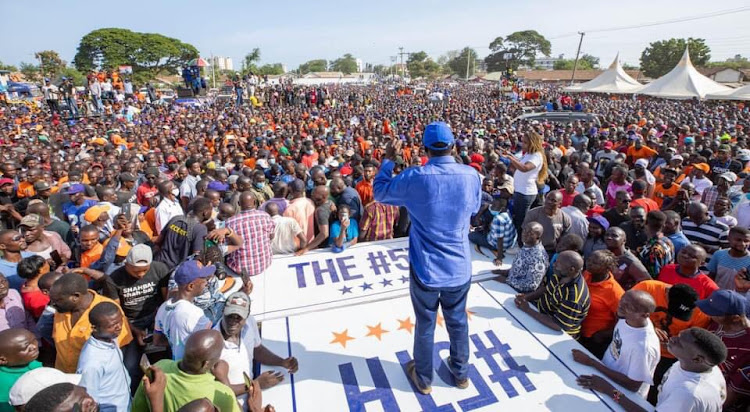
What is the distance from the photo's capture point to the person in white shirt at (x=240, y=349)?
2422mm

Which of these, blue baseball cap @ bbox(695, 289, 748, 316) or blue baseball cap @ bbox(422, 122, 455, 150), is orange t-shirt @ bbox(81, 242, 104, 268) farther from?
blue baseball cap @ bbox(695, 289, 748, 316)

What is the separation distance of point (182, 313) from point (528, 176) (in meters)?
A: 4.16

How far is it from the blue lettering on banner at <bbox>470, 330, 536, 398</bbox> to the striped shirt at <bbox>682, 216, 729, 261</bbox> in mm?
2836

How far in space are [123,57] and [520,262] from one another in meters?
63.3

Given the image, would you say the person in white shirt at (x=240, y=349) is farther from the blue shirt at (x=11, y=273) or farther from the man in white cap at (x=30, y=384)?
the blue shirt at (x=11, y=273)

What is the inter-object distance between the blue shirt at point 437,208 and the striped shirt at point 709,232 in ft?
11.6

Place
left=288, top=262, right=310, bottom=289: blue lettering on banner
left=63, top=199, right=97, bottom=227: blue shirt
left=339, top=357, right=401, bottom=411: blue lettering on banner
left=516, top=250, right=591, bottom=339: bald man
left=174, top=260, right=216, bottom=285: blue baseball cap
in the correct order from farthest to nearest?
1. left=63, top=199, right=97, bottom=227: blue shirt
2. left=288, top=262, right=310, bottom=289: blue lettering on banner
3. left=516, top=250, right=591, bottom=339: bald man
4. left=174, top=260, right=216, bottom=285: blue baseball cap
5. left=339, top=357, right=401, bottom=411: blue lettering on banner

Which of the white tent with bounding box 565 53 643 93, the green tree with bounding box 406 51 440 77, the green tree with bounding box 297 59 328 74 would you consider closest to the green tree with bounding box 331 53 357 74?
the green tree with bounding box 297 59 328 74

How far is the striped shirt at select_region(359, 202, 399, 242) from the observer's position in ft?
15.6

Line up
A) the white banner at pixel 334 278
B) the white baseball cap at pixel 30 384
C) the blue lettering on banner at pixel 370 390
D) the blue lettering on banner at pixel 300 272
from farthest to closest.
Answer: the blue lettering on banner at pixel 300 272
the white banner at pixel 334 278
the blue lettering on banner at pixel 370 390
the white baseball cap at pixel 30 384

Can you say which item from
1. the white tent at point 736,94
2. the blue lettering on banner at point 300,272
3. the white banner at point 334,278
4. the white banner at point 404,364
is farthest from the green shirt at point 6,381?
the white tent at point 736,94

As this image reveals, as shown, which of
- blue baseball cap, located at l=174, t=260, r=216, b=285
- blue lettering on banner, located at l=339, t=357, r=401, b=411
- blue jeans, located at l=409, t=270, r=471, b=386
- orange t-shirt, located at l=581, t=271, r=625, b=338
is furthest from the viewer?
orange t-shirt, located at l=581, t=271, r=625, b=338

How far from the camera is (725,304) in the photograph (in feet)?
7.77

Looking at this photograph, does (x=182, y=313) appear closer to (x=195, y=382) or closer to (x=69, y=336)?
(x=195, y=382)
